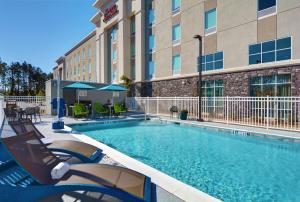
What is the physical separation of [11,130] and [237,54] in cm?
1571

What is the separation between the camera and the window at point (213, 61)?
57.2ft

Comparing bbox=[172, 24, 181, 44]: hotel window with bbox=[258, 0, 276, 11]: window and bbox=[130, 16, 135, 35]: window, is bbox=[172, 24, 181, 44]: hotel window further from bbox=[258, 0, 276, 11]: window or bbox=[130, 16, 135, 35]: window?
bbox=[130, 16, 135, 35]: window

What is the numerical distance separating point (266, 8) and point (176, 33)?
29.6 ft

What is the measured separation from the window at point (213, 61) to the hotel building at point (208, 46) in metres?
0.08

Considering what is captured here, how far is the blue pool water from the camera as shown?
181 inches

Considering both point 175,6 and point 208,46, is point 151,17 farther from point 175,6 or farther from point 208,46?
point 208,46

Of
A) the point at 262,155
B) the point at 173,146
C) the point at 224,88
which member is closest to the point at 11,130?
the point at 173,146

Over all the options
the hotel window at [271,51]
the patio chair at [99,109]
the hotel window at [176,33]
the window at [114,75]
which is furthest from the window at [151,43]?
the hotel window at [271,51]

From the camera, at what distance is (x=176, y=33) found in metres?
21.8

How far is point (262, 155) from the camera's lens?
24.2 feet

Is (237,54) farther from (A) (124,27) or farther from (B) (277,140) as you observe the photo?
(A) (124,27)

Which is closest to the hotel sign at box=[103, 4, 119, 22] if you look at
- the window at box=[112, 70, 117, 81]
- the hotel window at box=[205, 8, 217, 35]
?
the window at box=[112, 70, 117, 81]

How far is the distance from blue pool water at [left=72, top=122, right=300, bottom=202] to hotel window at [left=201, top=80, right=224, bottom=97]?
6.75 meters

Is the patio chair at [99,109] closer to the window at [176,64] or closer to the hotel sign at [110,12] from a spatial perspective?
the window at [176,64]
